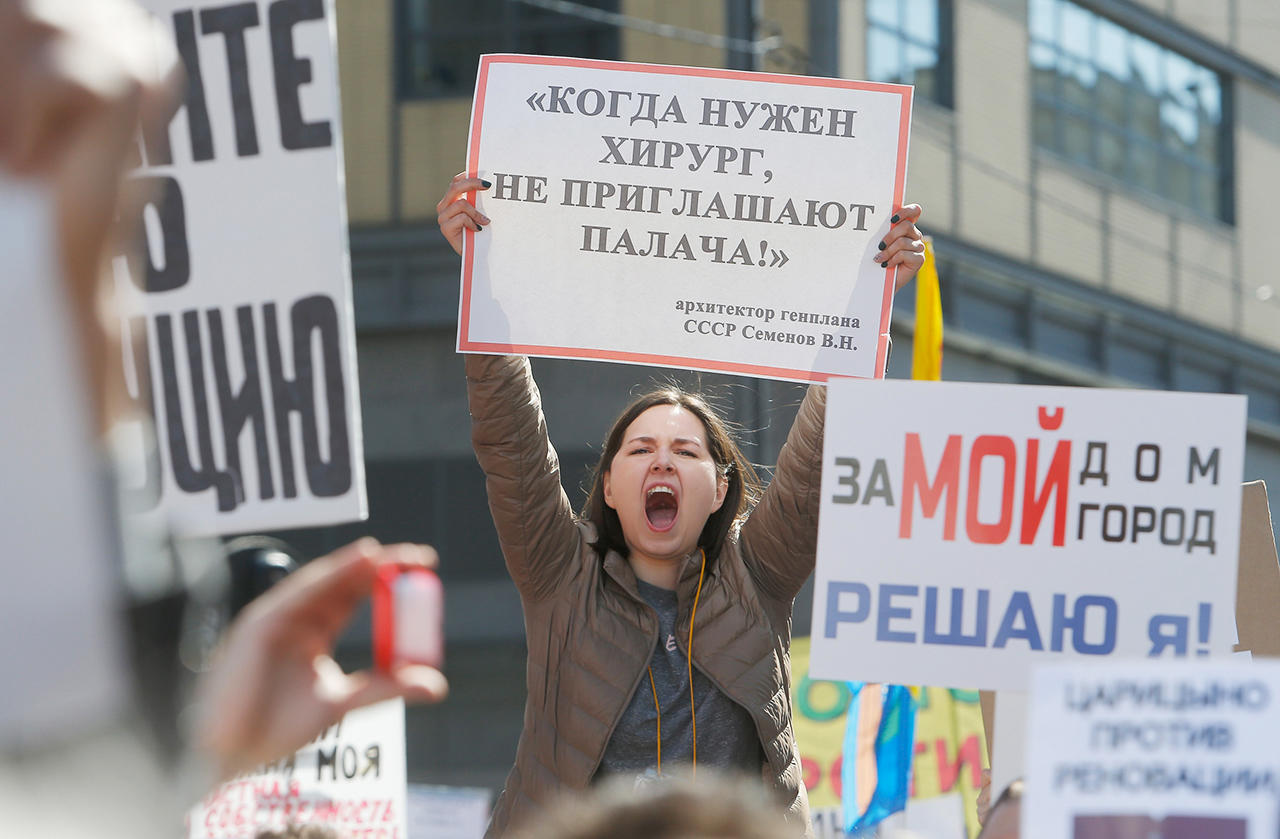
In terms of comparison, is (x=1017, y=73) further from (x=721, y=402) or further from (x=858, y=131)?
(x=858, y=131)

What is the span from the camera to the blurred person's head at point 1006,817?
2.36 meters

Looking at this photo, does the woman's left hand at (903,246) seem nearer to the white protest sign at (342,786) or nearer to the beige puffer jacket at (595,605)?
the beige puffer jacket at (595,605)

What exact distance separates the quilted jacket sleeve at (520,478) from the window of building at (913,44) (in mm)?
9925

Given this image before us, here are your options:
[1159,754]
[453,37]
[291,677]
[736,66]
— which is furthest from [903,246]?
[453,37]

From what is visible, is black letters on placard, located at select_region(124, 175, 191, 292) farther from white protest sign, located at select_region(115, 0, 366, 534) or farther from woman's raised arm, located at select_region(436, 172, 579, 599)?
woman's raised arm, located at select_region(436, 172, 579, 599)

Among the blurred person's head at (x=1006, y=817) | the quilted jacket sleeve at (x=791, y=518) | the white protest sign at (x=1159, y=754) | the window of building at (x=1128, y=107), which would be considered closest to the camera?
the white protest sign at (x=1159, y=754)

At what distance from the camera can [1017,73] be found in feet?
47.2

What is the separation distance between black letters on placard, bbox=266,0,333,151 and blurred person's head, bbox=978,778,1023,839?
1383mm

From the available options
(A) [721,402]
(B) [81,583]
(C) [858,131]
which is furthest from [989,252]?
(B) [81,583]

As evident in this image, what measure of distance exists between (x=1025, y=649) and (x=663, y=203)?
4.34ft

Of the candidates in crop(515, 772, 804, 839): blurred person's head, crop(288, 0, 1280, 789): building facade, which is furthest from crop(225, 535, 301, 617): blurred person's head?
crop(288, 0, 1280, 789): building facade

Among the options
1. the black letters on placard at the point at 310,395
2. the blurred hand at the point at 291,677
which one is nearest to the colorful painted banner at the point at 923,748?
the black letters on placard at the point at 310,395

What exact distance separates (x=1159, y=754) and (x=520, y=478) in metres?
1.60

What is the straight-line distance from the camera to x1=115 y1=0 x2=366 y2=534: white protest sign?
277 centimetres
